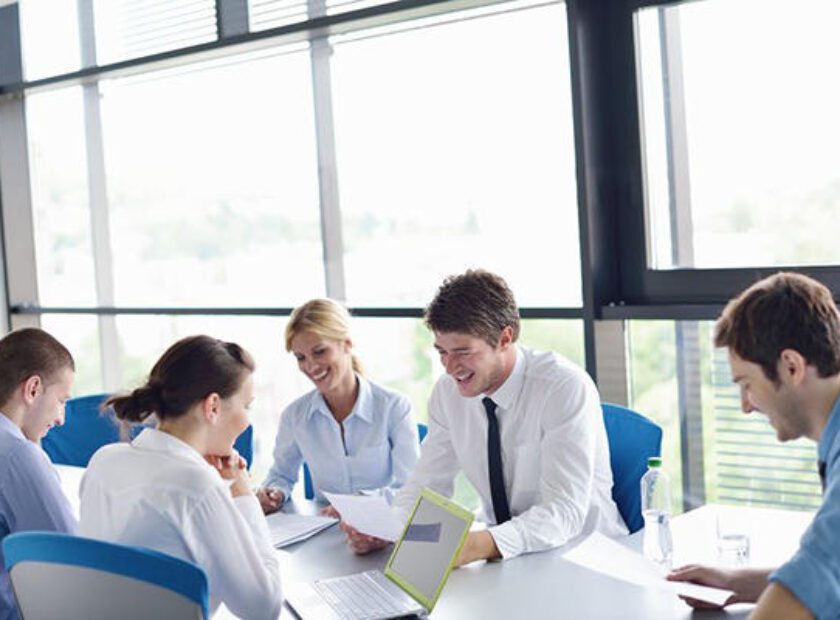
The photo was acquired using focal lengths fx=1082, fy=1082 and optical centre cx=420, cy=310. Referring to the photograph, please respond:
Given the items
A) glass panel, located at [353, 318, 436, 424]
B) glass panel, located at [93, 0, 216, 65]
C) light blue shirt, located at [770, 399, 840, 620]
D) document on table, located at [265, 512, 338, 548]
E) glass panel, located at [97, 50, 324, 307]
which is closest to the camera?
light blue shirt, located at [770, 399, 840, 620]

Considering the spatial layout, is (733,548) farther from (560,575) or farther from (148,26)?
(148,26)

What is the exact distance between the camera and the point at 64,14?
226 inches

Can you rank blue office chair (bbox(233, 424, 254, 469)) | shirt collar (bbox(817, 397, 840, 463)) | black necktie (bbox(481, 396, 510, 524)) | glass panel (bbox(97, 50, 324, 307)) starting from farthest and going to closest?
glass panel (bbox(97, 50, 324, 307)) < blue office chair (bbox(233, 424, 254, 469)) < black necktie (bbox(481, 396, 510, 524)) < shirt collar (bbox(817, 397, 840, 463))

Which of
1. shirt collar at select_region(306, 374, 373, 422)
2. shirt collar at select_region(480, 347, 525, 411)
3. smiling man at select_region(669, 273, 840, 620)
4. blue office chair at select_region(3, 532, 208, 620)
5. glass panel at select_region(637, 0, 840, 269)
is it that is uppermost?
glass panel at select_region(637, 0, 840, 269)

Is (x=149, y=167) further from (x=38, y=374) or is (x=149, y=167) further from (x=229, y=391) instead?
(x=229, y=391)

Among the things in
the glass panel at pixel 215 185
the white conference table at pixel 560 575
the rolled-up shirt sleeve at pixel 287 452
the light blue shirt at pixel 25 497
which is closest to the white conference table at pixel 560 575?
the white conference table at pixel 560 575

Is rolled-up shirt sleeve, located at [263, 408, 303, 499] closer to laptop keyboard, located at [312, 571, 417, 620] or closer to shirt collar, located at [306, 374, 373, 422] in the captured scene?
shirt collar, located at [306, 374, 373, 422]

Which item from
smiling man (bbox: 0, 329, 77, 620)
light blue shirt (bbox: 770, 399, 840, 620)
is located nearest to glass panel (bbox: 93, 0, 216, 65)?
smiling man (bbox: 0, 329, 77, 620)

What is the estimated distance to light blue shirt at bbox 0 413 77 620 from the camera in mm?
2643

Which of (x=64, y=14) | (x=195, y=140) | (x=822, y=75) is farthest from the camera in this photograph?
(x=64, y=14)

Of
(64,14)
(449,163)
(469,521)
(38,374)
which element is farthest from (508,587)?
(64,14)

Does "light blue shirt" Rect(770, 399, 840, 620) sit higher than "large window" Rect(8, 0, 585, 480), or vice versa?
"large window" Rect(8, 0, 585, 480)

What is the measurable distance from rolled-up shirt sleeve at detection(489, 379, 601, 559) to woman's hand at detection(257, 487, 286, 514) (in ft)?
2.69

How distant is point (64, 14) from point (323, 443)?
3285mm
